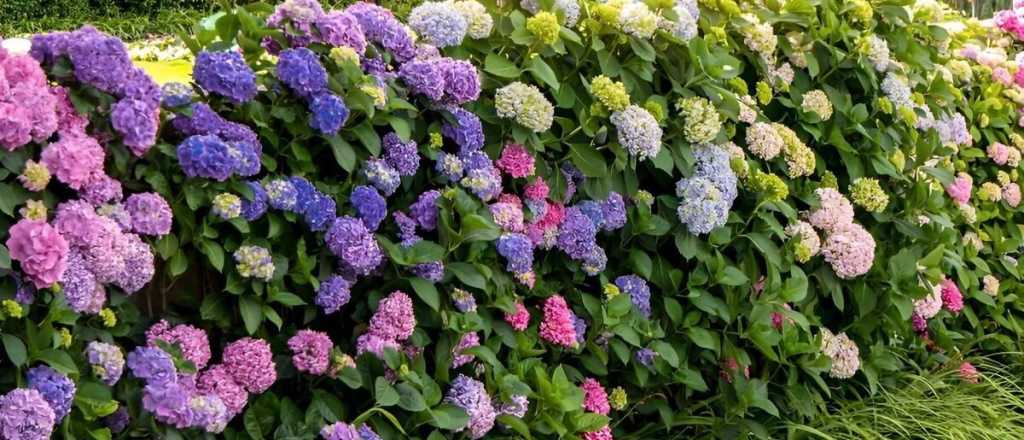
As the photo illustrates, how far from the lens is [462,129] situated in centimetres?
241

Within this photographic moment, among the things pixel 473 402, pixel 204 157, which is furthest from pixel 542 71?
pixel 204 157

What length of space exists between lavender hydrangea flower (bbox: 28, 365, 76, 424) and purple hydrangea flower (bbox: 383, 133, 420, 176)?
2.53 ft

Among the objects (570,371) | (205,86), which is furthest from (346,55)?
(570,371)

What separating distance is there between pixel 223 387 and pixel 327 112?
0.54 m

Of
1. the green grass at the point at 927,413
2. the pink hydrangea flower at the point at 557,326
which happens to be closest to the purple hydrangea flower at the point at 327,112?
the pink hydrangea flower at the point at 557,326

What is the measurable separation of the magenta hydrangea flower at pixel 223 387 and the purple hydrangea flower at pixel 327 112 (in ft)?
1.59

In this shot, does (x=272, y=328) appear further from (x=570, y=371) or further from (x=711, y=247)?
(x=711, y=247)

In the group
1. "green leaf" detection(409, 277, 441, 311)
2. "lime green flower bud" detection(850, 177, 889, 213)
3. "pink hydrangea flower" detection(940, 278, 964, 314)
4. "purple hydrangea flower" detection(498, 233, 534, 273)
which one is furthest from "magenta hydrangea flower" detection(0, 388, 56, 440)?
"pink hydrangea flower" detection(940, 278, 964, 314)

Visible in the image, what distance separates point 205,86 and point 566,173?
3.00 feet

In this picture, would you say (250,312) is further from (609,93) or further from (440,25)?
(609,93)

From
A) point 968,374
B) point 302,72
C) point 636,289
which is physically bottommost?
point 968,374

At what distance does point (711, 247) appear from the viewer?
2.93m

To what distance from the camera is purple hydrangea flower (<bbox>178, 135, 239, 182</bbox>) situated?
198 centimetres

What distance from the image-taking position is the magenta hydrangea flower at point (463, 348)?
7.92 feet
